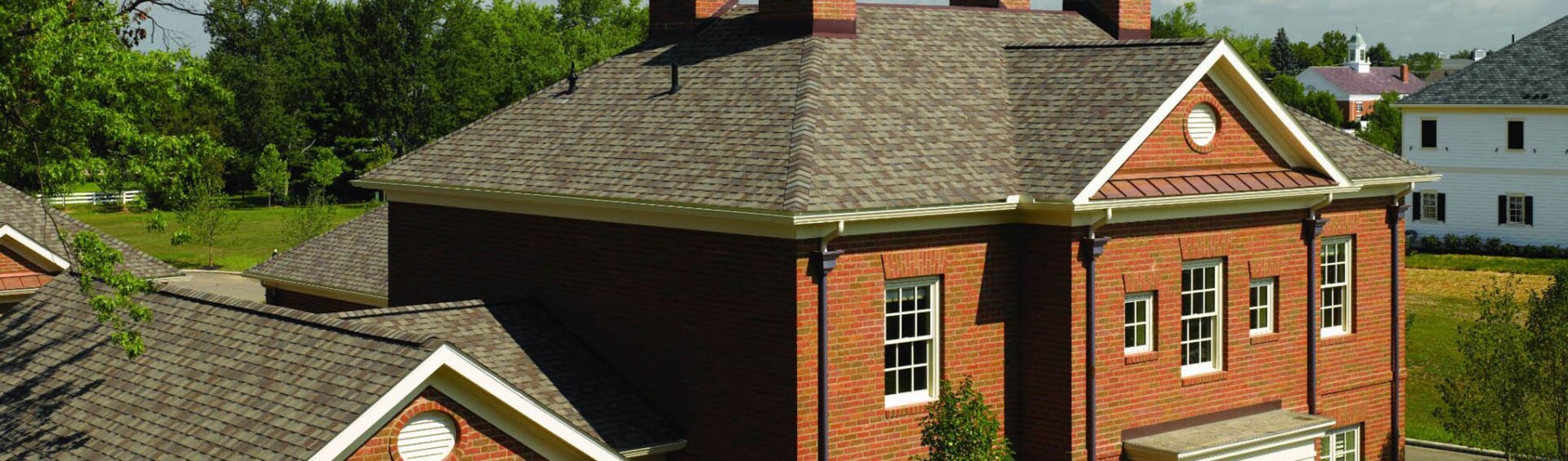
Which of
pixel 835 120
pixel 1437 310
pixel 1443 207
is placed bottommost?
pixel 1437 310

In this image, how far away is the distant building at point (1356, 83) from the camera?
464 ft

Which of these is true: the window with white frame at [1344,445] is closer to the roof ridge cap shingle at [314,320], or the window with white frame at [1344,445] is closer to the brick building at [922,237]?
the brick building at [922,237]

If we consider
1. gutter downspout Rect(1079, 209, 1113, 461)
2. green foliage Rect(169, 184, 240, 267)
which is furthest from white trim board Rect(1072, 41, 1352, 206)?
green foliage Rect(169, 184, 240, 267)

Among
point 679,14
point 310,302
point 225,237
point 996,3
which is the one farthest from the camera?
point 225,237

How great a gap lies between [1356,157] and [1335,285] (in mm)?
2138

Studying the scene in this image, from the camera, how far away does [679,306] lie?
73.9ft

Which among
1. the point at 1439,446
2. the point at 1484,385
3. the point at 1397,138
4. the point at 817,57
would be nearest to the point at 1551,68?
the point at 1397,138

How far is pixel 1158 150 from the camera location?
23375mm

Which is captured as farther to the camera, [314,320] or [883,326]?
[883,326]

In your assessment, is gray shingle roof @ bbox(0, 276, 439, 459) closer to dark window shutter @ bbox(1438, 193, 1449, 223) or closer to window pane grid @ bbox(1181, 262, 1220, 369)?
window pane grid @ bbox(1181, 262, 1220, 369)

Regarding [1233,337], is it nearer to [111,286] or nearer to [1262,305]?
[1262,305]

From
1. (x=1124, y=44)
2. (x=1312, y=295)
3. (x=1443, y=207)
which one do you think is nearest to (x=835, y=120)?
(x=1124, y=44)

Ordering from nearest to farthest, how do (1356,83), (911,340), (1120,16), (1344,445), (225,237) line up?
(911,340) < (1344,445) < (1120,16) < (225,237) < (1356,83)

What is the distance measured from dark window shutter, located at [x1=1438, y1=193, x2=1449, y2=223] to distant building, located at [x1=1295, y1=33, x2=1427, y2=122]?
69508mm
